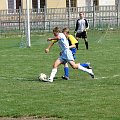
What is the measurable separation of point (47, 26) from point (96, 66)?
2731cm

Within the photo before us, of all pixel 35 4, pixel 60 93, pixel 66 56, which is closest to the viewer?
pixel 60 93

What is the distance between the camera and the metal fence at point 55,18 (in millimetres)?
45469

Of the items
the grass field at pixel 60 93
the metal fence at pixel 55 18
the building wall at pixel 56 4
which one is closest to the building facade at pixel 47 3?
the building wall at pixel 56 4

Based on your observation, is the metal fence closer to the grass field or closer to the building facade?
the building facade

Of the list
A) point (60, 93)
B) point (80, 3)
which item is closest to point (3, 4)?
point (80, 3)

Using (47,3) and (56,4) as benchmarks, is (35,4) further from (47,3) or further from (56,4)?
(56,4)

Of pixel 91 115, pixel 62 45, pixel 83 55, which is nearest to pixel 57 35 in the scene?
pixel 62 45

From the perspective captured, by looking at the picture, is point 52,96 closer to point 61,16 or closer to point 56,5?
point 61,16

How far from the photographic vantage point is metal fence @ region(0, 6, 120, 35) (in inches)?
1790

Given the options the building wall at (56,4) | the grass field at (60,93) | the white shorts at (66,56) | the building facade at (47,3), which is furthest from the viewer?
the building wall at (56,4)

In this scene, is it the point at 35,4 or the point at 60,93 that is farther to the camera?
the point at 35,4

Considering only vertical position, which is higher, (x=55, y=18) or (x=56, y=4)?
(x=56, y=4)

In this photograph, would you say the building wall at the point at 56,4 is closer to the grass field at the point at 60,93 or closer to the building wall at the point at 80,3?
the building wall at the point at 80,3

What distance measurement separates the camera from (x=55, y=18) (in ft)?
156
